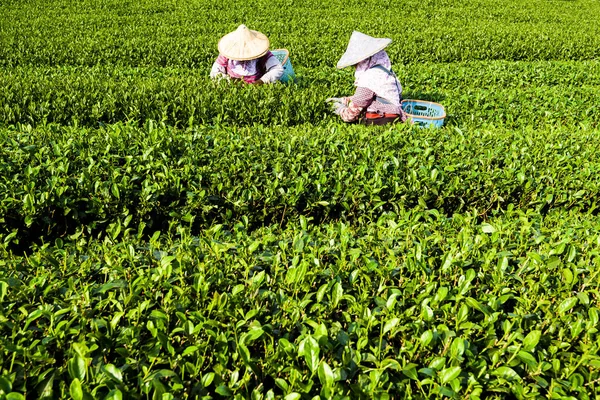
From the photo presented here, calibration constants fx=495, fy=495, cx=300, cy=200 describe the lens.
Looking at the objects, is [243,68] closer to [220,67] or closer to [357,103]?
[220,67]

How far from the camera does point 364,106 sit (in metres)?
6.02

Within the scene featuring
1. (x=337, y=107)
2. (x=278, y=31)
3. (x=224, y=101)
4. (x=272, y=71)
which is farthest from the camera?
(x=278, y=31)

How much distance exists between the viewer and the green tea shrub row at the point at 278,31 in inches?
422

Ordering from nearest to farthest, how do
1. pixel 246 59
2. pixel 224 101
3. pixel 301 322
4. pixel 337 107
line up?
pixel 301 322 → pixel 224 101 → pixel 337 107 → pixel 246 59

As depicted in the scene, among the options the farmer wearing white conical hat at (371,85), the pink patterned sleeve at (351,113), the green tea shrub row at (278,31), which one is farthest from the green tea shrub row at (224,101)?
the green tea shrub row at (278,31)

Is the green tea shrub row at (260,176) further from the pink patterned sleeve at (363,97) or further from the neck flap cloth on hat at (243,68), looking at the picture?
the neck flap cloth on hat at (243,68)

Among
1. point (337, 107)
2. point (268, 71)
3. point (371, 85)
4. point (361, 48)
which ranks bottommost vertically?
point (337, 107)

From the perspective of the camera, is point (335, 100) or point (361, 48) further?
point (335, 100)

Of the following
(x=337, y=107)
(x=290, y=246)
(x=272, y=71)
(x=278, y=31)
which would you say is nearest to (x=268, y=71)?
(x=272, y=71)

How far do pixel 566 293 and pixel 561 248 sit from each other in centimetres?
33

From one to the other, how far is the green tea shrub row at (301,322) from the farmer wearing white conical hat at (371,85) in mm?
3421

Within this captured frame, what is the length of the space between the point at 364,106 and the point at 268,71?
1788mm

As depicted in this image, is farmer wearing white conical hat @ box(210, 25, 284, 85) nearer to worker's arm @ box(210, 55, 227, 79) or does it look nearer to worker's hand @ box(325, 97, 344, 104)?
worker's arm @ box(210, 55, 227, 79)

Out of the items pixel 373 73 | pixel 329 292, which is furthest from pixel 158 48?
pixel 329 292
